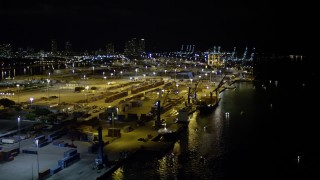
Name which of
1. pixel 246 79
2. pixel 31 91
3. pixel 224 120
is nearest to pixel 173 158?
pixel 224 120

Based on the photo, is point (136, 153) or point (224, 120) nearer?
point (136, 153)

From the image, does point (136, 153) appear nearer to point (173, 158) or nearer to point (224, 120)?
point (173, 158)

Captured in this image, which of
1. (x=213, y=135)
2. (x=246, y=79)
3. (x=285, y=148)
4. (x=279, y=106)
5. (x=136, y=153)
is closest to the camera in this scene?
(x=136, y=153)

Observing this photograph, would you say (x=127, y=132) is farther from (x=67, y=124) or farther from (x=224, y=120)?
(x=224, y=120)

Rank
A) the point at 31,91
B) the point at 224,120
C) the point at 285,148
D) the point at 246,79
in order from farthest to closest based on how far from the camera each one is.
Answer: the point at 246,79 < the point at 31,91 < the point at 224,120 < the point at 285,148

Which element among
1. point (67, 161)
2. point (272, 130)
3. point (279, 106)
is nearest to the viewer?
point (67, 161)

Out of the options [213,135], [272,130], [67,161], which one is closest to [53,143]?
[67,161]
